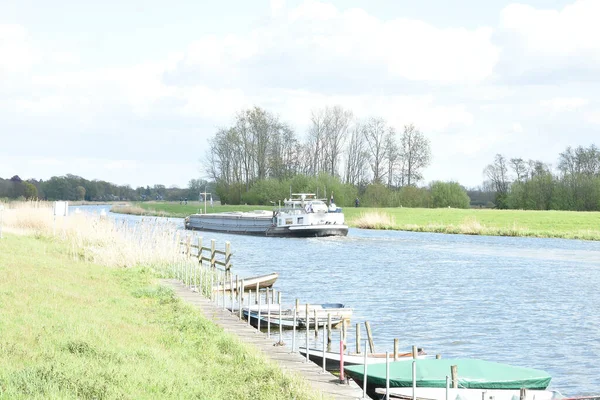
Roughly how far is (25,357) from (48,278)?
10675mm

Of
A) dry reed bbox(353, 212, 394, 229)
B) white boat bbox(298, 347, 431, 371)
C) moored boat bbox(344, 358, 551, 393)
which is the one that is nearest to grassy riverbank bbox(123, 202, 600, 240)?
dry reed bbox(353, 212, 394, 229)

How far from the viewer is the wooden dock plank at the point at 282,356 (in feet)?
42.2

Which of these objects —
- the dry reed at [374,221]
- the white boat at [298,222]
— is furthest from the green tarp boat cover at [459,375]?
the dry reed at [374,221]

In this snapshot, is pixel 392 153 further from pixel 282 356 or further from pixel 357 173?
pixel 282 356

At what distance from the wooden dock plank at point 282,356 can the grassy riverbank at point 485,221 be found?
49.7m

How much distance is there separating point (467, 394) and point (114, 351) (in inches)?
222

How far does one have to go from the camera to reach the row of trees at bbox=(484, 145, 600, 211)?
300ft

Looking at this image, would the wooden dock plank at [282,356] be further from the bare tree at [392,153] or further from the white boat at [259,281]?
the bare tree at [392,153]

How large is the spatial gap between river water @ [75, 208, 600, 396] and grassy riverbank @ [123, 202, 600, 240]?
26.7 ft

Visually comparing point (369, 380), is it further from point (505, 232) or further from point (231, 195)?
point (231, 195)

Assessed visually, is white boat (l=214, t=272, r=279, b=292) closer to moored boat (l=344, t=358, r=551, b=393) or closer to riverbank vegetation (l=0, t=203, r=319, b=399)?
riverbank vegetation (l=0, t=203, r=319, b=399)

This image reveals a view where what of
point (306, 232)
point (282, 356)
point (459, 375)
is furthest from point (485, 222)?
point (459, 375)

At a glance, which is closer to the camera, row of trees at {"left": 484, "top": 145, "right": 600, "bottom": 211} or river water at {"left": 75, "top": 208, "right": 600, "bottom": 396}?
river water at {"left": 75, "top": 208, "right": 600, "bottom": 396}

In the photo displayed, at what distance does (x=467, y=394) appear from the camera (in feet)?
43.2
